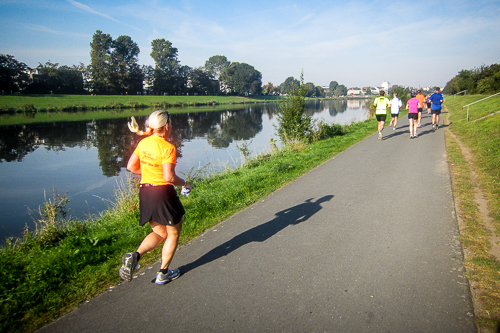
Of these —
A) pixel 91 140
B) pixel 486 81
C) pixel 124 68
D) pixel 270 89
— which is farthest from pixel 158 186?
pixel 270 89

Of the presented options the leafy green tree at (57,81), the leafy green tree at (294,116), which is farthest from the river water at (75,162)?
the leafy green tree at (57,81)

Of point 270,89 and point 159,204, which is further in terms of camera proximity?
point 270,89

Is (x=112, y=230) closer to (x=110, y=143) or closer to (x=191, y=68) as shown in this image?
(x=110, y=143)

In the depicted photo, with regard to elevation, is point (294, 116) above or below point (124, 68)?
below

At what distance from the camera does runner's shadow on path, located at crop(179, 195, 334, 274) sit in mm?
4051

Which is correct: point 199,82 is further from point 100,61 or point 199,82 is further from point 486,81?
point 486,81

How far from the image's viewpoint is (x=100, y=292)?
338 centimetres

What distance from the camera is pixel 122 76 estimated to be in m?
77.4

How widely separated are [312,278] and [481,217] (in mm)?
3185

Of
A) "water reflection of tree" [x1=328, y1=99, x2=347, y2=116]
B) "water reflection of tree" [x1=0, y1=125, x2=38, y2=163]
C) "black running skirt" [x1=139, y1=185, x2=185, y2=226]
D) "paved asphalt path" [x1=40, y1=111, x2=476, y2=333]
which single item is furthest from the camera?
"water reflection of tree" [x1=328, y1=99, x2=347, y2=116]

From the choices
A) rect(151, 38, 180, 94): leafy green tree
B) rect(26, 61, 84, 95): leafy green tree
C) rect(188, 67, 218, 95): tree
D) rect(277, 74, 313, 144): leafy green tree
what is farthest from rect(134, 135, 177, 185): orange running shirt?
rect(188, 67, 218, 95): tree

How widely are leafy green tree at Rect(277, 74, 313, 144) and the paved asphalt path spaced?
8.34 meters

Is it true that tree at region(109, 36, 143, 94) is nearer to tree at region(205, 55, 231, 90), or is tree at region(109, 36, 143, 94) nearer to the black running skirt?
tree at region(205, 55, 231, 90)

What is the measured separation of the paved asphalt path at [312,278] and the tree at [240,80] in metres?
106
